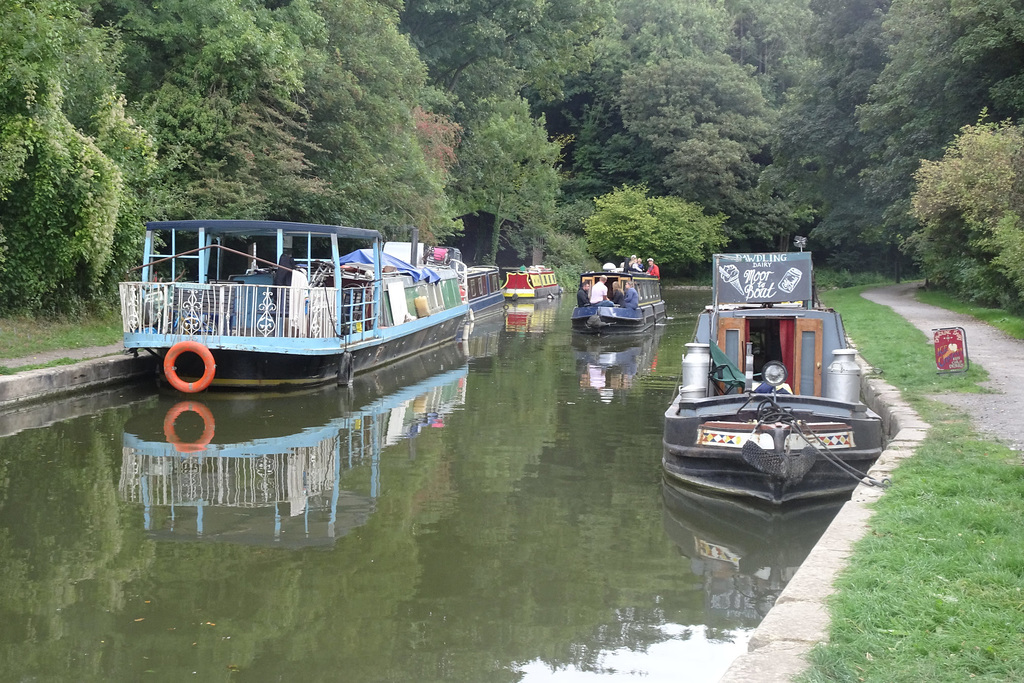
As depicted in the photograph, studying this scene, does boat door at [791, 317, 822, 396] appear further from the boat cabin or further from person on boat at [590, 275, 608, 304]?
person on boat at [590, 275, 608, 304]

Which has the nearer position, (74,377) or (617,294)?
(74,377)

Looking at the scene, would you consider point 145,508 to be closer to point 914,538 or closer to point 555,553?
point 555,553

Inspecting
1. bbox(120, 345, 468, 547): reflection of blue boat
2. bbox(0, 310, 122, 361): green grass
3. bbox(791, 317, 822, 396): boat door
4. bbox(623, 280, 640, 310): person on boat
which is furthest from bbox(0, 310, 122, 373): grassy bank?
bbox(623, 280, 640, 310): person on boat

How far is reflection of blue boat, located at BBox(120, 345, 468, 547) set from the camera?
27.9 feet

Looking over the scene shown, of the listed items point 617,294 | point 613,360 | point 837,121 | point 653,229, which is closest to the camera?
point 613,360

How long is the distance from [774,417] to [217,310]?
9219mm

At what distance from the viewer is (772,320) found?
12.5 m

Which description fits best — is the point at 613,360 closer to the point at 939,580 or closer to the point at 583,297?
the point at 583,297

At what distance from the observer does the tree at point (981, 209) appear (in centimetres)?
2114

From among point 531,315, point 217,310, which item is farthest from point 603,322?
point 217,310

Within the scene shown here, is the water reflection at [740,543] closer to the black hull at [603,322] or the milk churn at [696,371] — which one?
the milk churn at [696,371]

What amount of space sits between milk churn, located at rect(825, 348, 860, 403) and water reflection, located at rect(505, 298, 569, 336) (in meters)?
18.2

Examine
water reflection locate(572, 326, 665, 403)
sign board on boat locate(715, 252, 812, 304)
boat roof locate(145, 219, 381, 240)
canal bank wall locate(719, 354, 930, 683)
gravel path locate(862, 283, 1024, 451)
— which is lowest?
water reflection locate(572, 326, 665, 403)

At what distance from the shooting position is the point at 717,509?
9.21 m
